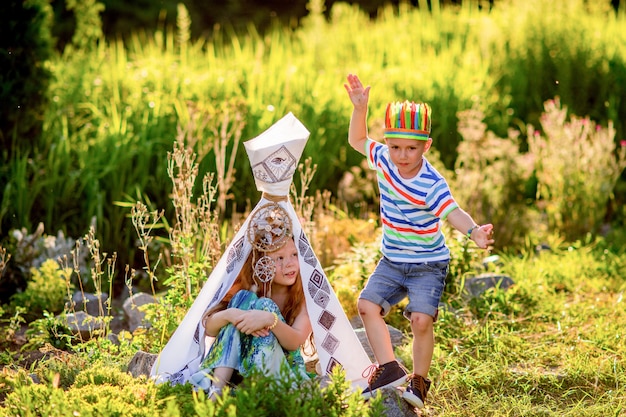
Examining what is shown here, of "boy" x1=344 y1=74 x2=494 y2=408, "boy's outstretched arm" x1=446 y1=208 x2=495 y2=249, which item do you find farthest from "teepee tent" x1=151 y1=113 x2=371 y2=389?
"boy's outstretched arm" x1=446 y1=208 x2=495 y2=249

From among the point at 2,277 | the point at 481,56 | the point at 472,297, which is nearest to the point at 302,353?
the point at 472,297

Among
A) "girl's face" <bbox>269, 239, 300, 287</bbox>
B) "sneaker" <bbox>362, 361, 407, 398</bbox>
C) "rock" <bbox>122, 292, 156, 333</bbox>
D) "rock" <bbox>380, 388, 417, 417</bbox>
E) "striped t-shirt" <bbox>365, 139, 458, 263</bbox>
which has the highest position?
"striped t-shirt" <bbox>365, 139, 458, 263</bbox>

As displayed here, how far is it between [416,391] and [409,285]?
0.45 meters

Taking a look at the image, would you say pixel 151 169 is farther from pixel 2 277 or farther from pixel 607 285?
pixel 607 285

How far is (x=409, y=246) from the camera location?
12.1 ft

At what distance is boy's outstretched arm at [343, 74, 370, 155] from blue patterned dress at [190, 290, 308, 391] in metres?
0.86

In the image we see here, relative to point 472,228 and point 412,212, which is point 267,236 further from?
point 472,228

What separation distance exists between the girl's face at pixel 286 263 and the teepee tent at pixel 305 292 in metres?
0.03

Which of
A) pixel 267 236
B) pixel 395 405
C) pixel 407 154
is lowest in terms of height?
pixel 395 405

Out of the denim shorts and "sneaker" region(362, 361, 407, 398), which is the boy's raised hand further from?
"sneaker" region(362, 361, 407, 398)

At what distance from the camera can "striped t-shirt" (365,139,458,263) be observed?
3607 millimetres

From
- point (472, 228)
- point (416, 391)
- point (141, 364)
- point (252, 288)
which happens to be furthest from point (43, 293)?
point (472, 228)

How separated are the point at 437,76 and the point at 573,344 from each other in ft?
13.5

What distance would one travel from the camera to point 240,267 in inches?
144
